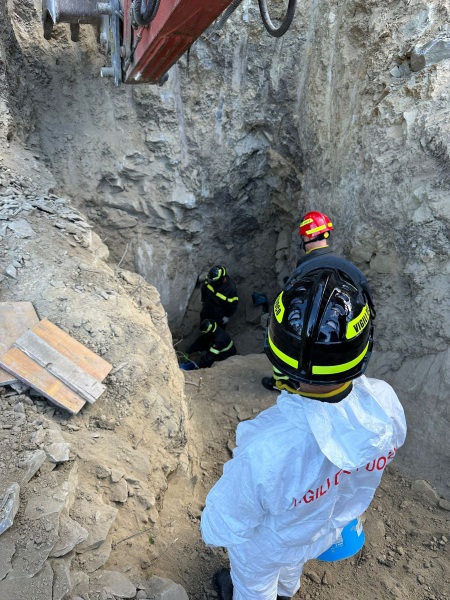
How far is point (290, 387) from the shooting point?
1730 millimetres

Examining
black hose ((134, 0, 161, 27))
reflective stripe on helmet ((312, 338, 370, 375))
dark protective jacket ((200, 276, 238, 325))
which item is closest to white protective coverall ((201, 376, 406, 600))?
reflective stripe on helmet ((312, 338, 370, 375))

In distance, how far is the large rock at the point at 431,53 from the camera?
3.67 meters

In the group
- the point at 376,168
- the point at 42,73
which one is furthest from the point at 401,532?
the point at 42,73

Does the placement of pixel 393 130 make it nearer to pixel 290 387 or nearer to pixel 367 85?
pixel 367 85

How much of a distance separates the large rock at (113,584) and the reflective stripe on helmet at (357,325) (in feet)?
5.64

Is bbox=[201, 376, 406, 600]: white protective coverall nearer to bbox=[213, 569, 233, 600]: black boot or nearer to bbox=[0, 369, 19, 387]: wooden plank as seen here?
bbox=[213, 569, 233, 600]: black boot

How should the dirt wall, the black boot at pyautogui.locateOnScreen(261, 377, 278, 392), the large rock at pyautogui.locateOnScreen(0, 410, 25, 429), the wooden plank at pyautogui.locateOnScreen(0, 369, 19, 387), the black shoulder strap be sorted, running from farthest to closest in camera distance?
the black boot at pyautogui.locateOnScreen(261, 377, 278, 392) < the dirt wall < the black shoulder strap < the wooden plank at pyautogui.locateOnScreen(0, 369, 19, 387) < the large rock at pyautogui.locateOnScreen(0, 410, 25, 429)

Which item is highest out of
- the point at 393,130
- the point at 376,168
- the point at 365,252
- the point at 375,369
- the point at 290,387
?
the point at 393,130

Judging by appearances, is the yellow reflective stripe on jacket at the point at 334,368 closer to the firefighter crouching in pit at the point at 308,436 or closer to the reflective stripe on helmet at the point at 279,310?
the firefighter crouching in pit at the point at 308,436

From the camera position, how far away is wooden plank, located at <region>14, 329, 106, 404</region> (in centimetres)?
278

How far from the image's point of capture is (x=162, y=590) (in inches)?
82.5

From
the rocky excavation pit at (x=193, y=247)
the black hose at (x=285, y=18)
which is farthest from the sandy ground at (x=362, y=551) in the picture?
the black hose at (x=285, y=18)

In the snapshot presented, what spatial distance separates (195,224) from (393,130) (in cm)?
335

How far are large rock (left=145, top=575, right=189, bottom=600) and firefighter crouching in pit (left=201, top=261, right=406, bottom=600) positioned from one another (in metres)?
0.57
